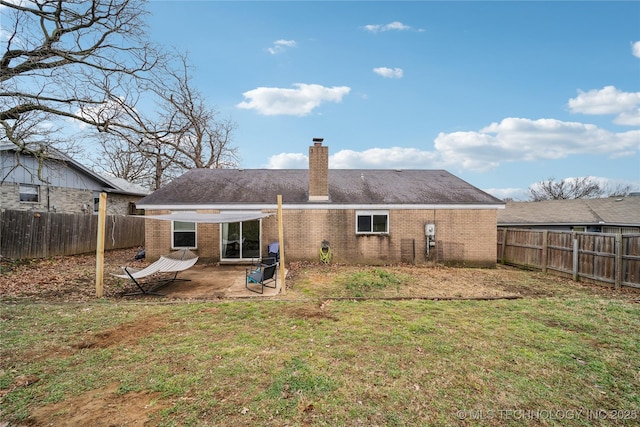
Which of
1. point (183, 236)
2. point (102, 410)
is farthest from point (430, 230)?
point (102, 410)

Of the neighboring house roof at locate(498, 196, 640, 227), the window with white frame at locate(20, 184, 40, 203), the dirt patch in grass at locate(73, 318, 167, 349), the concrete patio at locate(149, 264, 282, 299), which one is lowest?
the concrete patio at locate(149, 264, 282, 299)

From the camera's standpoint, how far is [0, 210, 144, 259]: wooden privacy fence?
37.9 feet

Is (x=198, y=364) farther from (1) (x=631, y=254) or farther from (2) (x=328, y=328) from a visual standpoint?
(1) (x=631, y=254)

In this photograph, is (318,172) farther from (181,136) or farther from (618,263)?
(181,136)

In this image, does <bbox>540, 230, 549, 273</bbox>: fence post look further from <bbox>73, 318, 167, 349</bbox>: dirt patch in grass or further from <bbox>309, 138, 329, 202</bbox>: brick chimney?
<bbox>73, 318, 167, 349</bbox>: dirt patch in grass

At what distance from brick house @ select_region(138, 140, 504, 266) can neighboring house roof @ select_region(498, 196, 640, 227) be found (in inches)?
398

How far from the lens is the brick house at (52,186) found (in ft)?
49.5

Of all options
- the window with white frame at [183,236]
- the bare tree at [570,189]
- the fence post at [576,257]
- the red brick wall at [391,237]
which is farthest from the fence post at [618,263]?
the bare tree at [570,189]

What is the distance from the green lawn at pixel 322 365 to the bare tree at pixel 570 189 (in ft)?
156

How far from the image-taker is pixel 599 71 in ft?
45.6

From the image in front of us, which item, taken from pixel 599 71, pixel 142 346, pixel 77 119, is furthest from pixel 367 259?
pixel 77 119

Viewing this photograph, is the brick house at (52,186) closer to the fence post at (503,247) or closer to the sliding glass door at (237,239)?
the sliding glass door at (237,239)

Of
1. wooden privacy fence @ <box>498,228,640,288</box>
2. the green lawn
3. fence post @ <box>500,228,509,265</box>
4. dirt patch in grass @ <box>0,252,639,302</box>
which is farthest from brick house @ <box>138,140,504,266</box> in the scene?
the green lawn

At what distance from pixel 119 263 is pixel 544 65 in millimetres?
21382
